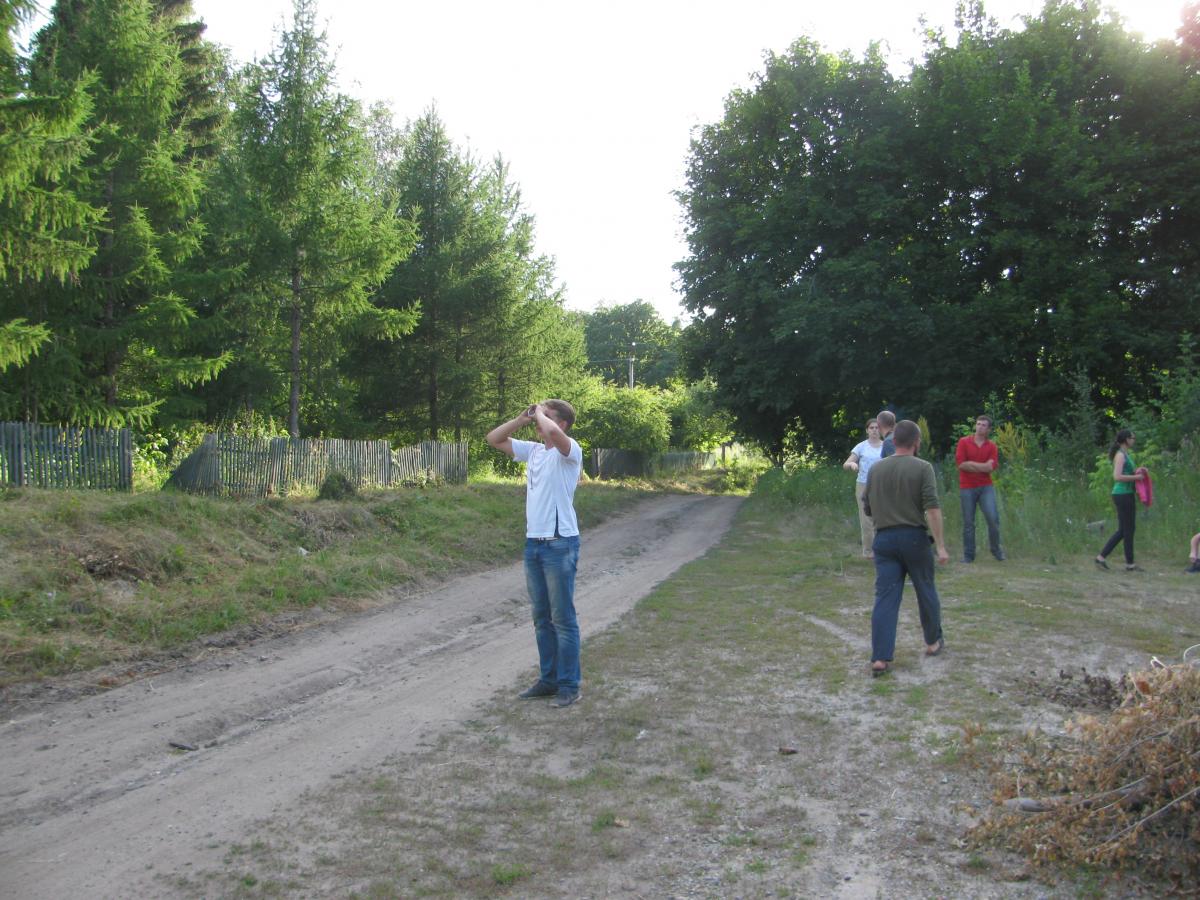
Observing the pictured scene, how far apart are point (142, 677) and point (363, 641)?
1942mm

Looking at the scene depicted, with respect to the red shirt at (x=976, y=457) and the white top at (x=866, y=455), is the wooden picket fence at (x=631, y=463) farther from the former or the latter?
the white top at (x=866, y=455)

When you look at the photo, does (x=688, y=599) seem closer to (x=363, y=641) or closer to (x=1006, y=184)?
(x=363, y=641)

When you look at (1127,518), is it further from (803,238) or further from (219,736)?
(803,238)

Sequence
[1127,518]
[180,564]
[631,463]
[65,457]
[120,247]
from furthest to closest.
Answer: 1. [631,463]
2. [120,247]
3. [65,457]
4. [1127,518]
5. [180,564]

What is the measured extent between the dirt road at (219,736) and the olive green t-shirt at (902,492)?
10.0 feet

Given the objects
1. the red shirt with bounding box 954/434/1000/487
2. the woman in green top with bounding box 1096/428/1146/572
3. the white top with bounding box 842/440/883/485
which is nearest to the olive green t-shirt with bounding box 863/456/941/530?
the white top with bounding box 842/440/883/485

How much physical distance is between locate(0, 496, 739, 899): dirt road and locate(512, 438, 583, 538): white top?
4.13 ft

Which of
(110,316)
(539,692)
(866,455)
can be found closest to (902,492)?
Answer: (539,692)

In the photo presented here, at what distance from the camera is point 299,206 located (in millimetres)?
19312

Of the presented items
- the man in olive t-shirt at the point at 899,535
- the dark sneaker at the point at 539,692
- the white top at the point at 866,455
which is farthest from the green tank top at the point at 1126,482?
the dark sneaker at the point at 539,692

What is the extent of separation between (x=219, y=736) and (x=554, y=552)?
244 centimetres

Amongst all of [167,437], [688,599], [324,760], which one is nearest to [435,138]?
[167,437]

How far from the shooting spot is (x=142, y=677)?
273 inches

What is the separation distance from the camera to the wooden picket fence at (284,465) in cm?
1512
